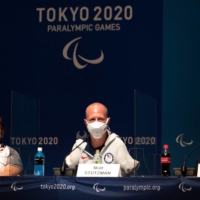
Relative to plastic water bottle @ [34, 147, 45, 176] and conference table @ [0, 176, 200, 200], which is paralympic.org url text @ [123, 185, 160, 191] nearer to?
conference table @ [0, 176, 200, 200]

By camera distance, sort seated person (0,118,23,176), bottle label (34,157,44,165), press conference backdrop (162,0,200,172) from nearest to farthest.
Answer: bottle label (34,157,44,165)
seated person (0,118,23,176)
press conference backdrop (162,0,200,172)

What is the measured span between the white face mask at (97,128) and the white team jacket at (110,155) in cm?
11

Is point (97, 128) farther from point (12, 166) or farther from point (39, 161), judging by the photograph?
point (12, 166)

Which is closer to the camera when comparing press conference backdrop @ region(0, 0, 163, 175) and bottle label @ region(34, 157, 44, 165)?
bottle label @ region(34, 157, 44, 165)

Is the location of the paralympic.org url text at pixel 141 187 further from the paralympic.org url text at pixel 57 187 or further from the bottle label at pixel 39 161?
the bottle label at pixel 39 161

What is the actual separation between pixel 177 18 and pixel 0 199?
300 cm

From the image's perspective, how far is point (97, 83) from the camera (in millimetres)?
7402

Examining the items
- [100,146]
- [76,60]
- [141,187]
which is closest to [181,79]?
[76,60]

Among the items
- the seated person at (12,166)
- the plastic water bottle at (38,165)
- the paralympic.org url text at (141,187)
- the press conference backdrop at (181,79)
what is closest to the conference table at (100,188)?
the paralympic.org url text at (141,187)

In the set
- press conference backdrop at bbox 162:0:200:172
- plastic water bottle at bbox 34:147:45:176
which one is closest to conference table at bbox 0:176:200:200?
plastic water bottle at bbox 34:147:45:176

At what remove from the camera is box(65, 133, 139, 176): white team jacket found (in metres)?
5.61

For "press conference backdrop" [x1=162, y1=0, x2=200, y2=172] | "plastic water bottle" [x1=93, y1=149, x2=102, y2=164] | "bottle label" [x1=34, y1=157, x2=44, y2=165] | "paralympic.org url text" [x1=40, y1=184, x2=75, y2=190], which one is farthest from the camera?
"press conference backdrop" [x1=162, y1=0, x2=200, y2=172]

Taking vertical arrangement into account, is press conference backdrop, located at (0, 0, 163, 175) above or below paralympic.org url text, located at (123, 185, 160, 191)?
above

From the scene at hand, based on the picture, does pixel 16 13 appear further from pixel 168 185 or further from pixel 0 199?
pixel 168 185
